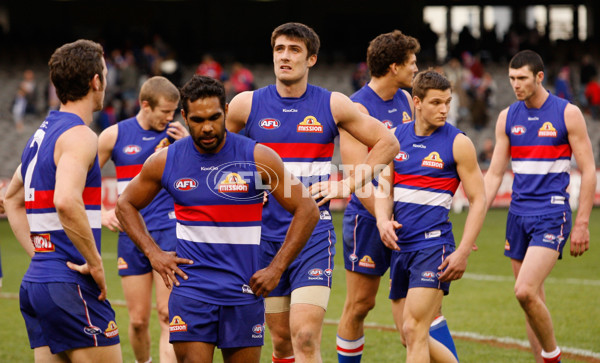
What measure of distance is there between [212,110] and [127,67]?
22.4m

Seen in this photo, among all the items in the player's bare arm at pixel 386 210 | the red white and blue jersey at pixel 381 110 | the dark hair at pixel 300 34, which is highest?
the dark hair at pixel 300 34

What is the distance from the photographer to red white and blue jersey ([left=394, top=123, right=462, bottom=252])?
6.56 meters

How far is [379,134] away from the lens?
6172 millimetres

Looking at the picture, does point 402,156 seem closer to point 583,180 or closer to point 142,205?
point 583,180

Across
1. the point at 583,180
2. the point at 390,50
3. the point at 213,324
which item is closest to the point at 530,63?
the point at 583,180

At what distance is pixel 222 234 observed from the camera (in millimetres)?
4867

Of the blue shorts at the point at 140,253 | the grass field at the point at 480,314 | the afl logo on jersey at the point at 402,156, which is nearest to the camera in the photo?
the afl logo on jersey at the point at 402,156

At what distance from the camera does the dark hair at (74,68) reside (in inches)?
196

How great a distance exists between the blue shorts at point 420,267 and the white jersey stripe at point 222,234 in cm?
194

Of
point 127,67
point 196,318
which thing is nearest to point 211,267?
point 196,318

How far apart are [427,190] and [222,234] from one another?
228 centimetres

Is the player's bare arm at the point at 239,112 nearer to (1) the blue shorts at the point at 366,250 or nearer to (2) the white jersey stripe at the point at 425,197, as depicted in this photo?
(2) the white jersey stripe at the point at 425,197

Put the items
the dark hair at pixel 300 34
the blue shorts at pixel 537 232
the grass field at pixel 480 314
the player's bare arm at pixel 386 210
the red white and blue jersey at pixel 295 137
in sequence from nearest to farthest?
the red white and blue jersey at pixel 295 137, the dark hair at pixel 300 34, the player's bare arm at pixel 386 210, the blue shorts at pixel 537 232, the grass field at pixel 480 314

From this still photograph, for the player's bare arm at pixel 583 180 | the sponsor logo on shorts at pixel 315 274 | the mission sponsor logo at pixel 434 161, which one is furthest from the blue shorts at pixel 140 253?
the player's bare arm at pixel 583 180
